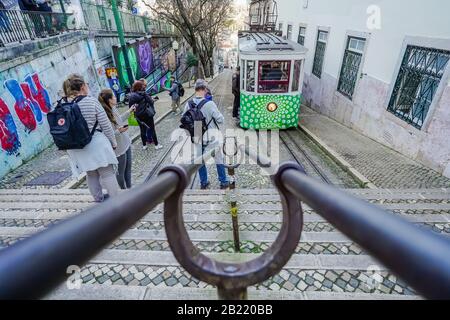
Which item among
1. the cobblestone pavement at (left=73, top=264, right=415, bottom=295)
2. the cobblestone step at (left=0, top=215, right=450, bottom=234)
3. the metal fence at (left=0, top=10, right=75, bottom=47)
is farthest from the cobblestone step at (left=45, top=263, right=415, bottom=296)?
the metal fence at (left=0, top=10, right=75, bottom=47)

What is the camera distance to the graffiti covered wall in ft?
20.9

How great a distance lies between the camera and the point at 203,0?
62.9 ft

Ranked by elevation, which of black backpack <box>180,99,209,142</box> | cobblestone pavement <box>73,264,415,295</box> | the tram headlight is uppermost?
black backpack <box>180,99,209,142</box>

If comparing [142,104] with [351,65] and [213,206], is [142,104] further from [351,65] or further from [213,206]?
[351,65]

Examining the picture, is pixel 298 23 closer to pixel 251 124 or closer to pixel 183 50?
pixel 251 124

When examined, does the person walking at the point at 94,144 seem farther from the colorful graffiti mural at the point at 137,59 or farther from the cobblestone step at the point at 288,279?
the colorful graffiti mural at the point at 137,59

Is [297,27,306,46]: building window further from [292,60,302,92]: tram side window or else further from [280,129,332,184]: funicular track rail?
[280,129,332,184]: funicular track rail

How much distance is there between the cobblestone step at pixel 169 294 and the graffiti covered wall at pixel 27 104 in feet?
18.8

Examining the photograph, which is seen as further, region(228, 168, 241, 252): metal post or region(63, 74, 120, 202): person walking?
region(63, 74, 120, 202): person walking

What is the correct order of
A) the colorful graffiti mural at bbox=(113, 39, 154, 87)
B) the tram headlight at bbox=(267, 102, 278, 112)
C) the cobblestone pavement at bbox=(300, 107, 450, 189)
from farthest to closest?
the colorful graffiti mural at bbox=(113, 39, 154, 87), the tram headlight at bbox=(267, 102, 278, 112), the cobblestone pavement at bbox=(300, 107, 450, 189)

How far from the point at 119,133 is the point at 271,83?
6.41 metres

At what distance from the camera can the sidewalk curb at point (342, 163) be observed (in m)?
5.31

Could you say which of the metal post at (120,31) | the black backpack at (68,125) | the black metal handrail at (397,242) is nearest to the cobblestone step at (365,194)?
the black backpack at (68,125)

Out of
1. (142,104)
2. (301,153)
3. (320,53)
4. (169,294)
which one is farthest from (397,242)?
(320,53)
